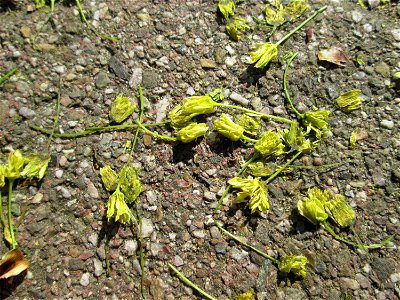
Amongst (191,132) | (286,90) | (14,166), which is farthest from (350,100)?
(14,166)

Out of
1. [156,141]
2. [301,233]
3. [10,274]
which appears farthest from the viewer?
[156,141]

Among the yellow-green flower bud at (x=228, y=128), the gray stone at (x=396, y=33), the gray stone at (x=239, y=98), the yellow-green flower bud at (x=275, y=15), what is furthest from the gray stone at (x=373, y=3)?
the yellow-green flower bud at (x=228, y=128)

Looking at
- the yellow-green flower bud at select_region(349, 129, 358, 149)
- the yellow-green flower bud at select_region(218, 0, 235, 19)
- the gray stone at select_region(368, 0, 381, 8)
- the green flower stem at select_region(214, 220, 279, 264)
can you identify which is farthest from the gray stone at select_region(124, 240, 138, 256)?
the gray stone at select_region(368, 0, 381, 8)

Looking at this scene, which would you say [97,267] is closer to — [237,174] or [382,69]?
[237,174]

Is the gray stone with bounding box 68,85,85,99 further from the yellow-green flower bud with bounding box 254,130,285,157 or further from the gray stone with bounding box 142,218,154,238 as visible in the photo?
the yellow-green flower bud with bounding box 254,130,285,157

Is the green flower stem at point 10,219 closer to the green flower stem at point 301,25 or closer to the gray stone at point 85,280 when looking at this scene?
the gray stone at point 85,280

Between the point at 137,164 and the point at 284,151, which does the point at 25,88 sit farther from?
the point at 284,151

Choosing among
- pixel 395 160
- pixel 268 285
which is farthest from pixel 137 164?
pixel 395 160
